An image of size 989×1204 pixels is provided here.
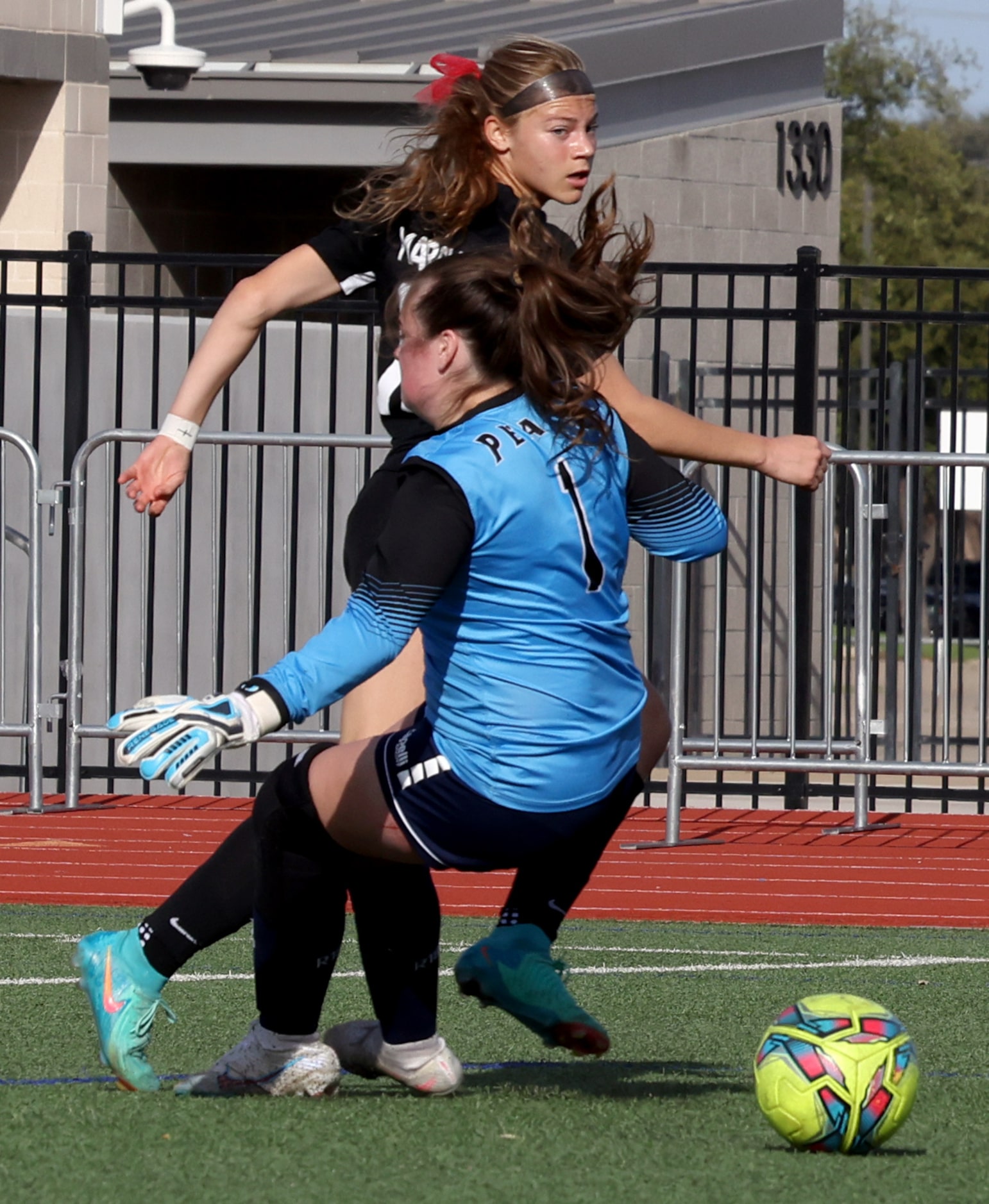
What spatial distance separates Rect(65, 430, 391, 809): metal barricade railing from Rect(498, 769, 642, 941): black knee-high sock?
526 centimetres

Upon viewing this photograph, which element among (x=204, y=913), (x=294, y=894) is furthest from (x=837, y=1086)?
(x=204, y=913)

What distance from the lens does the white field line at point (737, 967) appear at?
6035mm

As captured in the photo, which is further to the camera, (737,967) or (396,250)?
(737,967)

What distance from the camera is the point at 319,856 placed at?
13.4 feet

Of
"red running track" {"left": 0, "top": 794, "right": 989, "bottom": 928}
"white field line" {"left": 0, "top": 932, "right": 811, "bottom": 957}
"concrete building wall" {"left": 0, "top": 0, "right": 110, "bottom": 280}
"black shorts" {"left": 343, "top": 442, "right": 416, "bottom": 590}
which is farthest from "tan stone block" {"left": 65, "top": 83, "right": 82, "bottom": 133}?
"black shorts" {"left": 343, "top": 442, "right": 416, "bottom": 590}

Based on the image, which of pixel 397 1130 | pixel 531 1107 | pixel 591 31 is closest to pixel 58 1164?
pixel 397 1130

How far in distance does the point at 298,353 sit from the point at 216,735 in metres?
7.10

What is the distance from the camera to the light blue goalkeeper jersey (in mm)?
3732

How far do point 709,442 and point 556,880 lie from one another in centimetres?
93

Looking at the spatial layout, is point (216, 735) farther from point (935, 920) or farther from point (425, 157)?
point (935, 920)

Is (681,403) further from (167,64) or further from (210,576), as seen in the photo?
(167,64)

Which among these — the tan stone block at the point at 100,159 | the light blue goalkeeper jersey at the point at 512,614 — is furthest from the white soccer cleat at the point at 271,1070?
the tan stone block at the point at 100,159

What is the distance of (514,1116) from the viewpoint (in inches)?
159

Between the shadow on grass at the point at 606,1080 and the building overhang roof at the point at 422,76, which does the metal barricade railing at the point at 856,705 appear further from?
the building overhang roof at the point at 422,76
